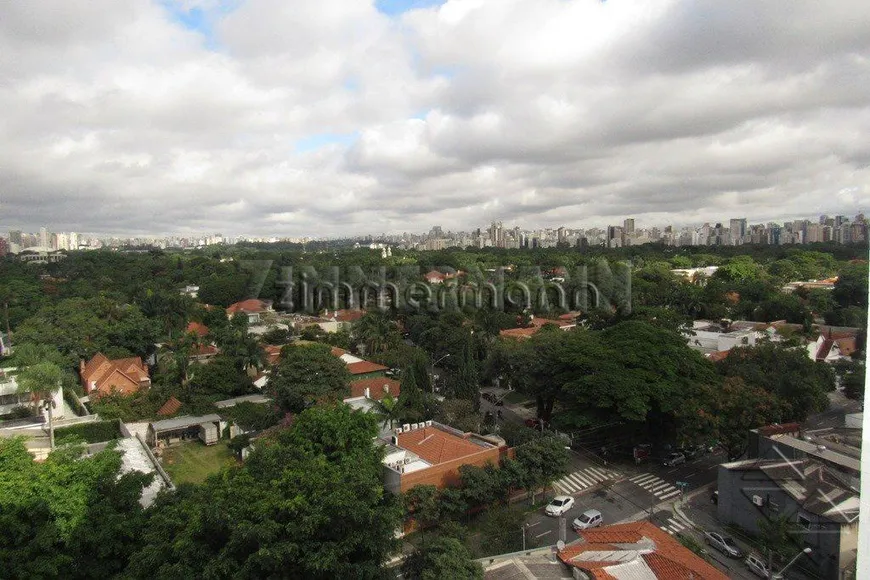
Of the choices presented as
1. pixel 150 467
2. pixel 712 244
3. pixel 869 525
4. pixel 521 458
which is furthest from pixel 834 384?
pixel 712 244

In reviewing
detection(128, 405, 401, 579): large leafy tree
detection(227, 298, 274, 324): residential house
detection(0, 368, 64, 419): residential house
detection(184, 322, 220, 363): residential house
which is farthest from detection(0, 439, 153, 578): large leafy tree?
detection(227, 298, 274, 324): residential house

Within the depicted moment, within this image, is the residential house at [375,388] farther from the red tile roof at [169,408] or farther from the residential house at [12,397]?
the residential house at [12,397]

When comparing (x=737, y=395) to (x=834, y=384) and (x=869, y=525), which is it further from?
(x=869, y=525)

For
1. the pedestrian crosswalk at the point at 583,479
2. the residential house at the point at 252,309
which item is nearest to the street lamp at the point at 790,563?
the pedestrian crosswalk at the point at 583,479

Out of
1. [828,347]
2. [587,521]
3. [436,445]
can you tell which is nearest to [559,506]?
[587,521]

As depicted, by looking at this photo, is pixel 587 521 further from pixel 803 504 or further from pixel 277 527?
pixel 277 527

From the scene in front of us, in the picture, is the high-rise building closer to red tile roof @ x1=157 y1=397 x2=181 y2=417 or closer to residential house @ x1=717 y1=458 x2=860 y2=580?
residential house @ x1=717 y1=458 x2=860 y2=580
